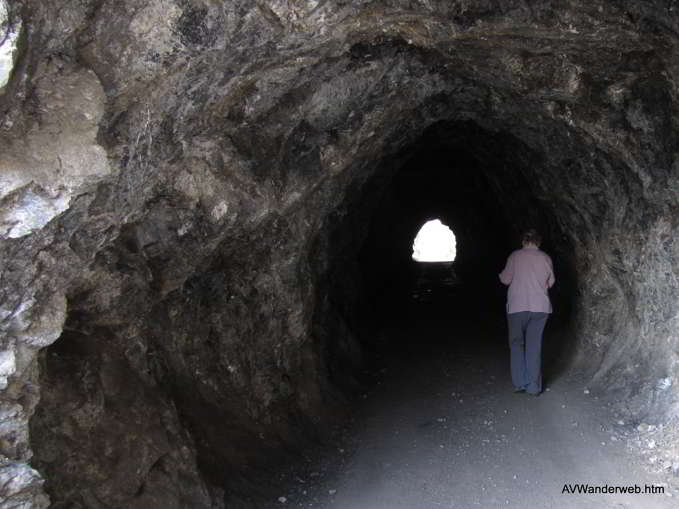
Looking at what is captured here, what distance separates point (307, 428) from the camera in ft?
23.6

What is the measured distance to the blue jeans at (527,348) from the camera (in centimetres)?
773

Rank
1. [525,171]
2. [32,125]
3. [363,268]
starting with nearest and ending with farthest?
1. [32,125]
2. [525,171]
3. [363,268]

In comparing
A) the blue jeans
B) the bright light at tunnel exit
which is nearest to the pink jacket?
the blue jeans

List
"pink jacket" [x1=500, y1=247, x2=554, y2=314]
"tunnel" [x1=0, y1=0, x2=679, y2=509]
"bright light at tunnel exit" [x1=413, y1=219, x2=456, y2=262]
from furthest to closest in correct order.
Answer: "bright light at tunnel exit" [x1=413, y1=219, x2=456, y2=262] < "pink jacket" [x1=500, y1=247, x2=554, y2=314] < "tunnel" [x1=0, y1=0, x2=679, y2=509]

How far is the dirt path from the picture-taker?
5559mm

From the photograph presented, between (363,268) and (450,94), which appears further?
(363,268)

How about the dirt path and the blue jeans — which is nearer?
the dirt path

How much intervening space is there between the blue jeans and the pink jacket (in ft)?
0.32

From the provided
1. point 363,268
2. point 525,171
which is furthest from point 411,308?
point 525,171

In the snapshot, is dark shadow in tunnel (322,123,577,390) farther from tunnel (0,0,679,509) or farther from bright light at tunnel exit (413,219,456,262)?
bright light at tunnel exit (413,219,456,262)

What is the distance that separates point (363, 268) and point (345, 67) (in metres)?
8.96

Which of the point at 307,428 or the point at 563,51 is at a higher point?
the point at 563,51

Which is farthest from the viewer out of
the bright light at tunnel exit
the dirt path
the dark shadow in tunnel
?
the bright light at tunnel exit

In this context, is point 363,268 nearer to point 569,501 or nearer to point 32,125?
point 569,501
